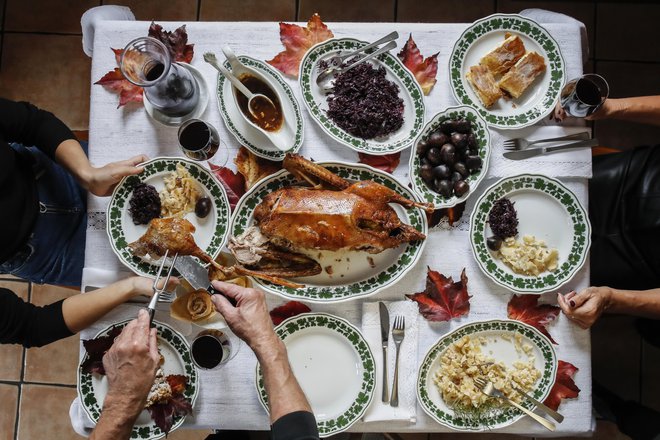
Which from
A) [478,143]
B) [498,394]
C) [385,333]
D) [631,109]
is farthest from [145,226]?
[631,109]

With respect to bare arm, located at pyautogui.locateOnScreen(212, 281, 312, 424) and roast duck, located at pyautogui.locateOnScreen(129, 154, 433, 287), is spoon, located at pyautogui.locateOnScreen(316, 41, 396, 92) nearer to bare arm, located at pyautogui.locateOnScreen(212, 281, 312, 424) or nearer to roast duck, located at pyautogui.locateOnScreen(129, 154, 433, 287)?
roast duck, located at pyautogui.locateOnScreen(129, 154, 433, 287)

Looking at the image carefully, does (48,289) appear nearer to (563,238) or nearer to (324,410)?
(324,410)

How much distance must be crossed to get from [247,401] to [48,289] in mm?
1429

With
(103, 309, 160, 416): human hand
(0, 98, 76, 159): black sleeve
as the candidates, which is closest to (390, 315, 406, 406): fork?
(103, 309, 160, 416): human hand

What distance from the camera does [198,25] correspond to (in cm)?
167

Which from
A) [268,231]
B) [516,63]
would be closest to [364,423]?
[268,231]

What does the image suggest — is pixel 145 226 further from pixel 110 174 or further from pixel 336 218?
pixel 336 218

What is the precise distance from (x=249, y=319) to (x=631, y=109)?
1358mm

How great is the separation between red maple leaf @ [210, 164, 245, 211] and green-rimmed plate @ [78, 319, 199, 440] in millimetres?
433

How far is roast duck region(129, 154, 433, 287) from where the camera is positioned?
152 centimetres

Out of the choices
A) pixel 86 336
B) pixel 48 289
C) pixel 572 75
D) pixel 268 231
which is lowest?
pixel 48 289

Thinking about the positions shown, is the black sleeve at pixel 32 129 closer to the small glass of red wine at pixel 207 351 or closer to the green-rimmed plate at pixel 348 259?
the green-rimmed plate at pixel 348 259

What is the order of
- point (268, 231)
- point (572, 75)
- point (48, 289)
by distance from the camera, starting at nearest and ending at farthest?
point (268, 231) < point (572, 75) < point (48, 289)

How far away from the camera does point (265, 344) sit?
1.42 m
